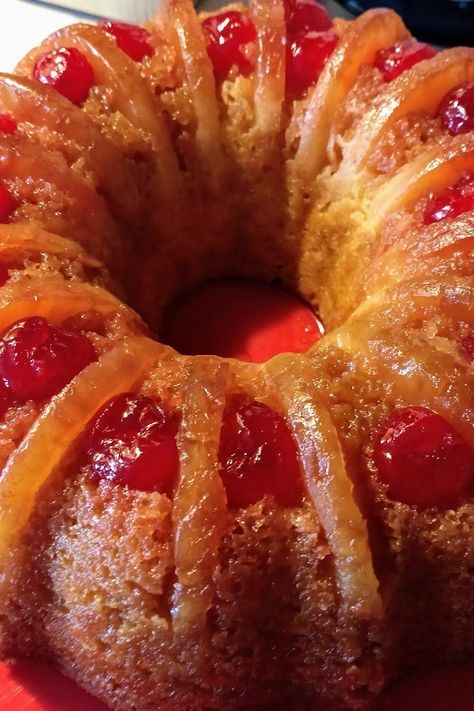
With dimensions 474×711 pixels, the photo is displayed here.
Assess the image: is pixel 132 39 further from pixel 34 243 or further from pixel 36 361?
pixel 36 361

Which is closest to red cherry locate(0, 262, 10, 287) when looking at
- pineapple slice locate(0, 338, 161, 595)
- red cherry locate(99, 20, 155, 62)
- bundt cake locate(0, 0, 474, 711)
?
bundt cake locate(0, 0, 474, 711)

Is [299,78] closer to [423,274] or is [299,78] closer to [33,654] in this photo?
[423,274]

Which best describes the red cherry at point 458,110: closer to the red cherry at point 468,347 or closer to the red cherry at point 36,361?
the red cherry at point 468,347

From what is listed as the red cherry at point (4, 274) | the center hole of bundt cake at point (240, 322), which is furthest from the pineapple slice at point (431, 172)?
the red cherry at point (4, 274)

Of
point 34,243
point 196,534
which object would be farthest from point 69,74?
point 196,534

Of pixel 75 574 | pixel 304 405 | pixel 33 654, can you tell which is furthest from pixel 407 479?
pixel 33 654
